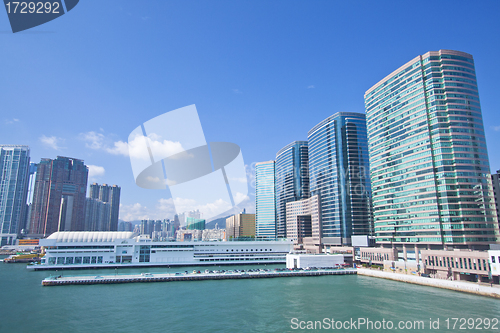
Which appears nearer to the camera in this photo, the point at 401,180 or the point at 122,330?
the point at 122,330

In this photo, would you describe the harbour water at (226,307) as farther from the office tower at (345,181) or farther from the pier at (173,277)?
the office tower at (345,181)

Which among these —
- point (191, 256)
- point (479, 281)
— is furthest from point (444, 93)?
point (191, 256)

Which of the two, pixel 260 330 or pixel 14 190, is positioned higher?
pixel 14 190

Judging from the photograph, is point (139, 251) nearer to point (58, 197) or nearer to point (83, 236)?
point (83, 236)

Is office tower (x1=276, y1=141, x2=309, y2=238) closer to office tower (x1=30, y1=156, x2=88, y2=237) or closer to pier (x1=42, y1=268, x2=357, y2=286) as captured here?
pier (x1=42, y1=268, x2=357, y2=286)

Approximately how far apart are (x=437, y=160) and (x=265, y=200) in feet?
387

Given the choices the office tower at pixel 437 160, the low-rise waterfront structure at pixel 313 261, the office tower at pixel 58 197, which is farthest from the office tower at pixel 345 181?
the office tower at pixel 58 197

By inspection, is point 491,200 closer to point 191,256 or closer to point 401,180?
point 401,180

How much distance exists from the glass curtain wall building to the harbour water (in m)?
119

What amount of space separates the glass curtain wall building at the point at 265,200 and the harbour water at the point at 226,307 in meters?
119

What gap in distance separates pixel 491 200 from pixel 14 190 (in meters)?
200

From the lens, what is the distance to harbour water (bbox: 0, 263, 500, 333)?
2772cm

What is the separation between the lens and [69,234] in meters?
81.1

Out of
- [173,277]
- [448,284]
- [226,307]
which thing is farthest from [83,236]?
[448,284]
